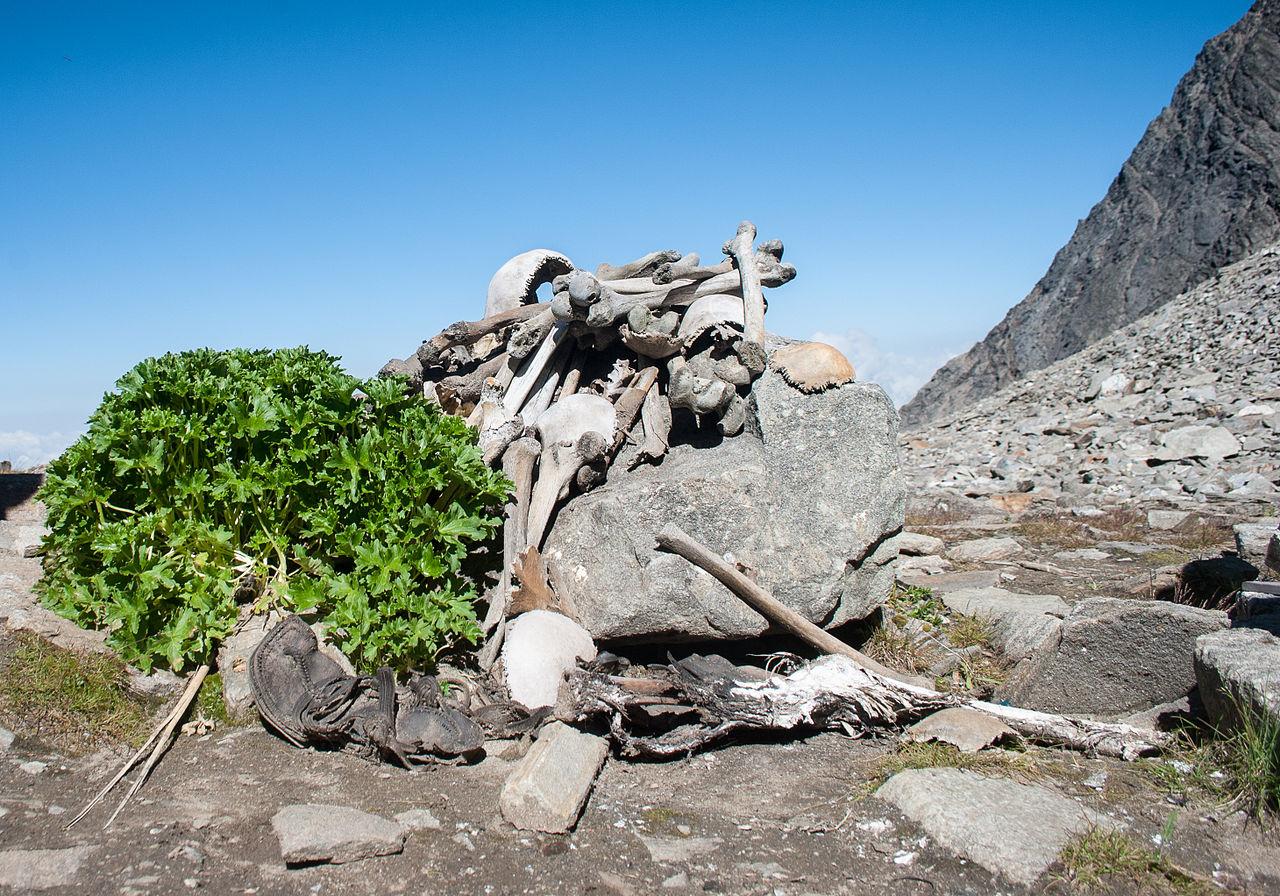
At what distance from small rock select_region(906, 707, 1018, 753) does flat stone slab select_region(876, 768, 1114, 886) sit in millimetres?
334

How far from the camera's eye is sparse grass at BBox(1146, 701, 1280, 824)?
3.82m

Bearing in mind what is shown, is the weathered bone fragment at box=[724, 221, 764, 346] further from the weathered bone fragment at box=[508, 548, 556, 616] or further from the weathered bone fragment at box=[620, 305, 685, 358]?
the weathered bone fragment at box=[508, 548, 556, 616]

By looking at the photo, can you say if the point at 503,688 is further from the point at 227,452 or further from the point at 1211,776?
the point at 1211,776

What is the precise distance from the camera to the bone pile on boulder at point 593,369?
19.7 ft

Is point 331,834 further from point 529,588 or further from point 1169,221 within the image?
point 1169,221

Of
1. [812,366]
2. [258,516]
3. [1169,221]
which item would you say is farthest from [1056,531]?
[1169,221]

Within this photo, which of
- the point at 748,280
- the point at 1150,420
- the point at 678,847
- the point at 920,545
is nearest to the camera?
the point at 678,847

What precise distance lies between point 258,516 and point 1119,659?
471cm

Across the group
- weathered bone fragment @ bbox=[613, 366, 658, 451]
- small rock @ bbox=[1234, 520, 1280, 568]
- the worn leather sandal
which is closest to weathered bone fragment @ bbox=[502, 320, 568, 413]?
weathered bone fragment @ bbox=[613, 366, 658, 451]

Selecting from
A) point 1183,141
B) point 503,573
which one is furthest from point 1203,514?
point 1183,141

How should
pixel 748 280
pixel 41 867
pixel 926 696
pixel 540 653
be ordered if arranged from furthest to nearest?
pixel 748 280 < pixel 540 653 < pixel 926 696 < pixel 41 867

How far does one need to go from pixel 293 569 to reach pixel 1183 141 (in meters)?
32.4

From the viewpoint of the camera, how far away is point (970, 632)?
21.1 ft

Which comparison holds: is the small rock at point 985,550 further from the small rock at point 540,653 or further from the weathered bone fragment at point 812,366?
the small rock at point 540,653
